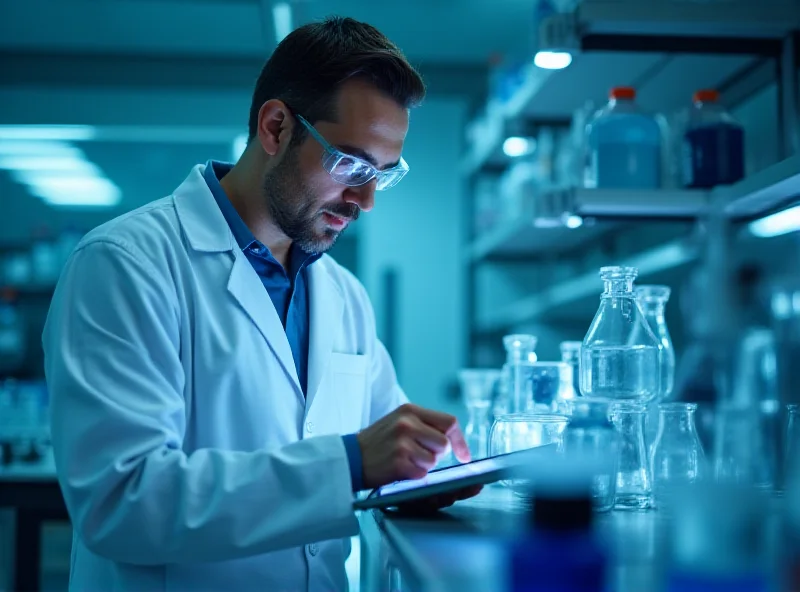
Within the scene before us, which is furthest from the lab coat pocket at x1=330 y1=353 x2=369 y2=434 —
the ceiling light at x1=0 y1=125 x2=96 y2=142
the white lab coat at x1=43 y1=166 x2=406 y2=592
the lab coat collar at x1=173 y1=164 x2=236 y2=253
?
the ceiling light at x1=0 y1=125 x2=96 y2=142

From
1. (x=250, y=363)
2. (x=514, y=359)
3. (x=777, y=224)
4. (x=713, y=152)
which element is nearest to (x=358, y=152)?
(x=250, y=363)

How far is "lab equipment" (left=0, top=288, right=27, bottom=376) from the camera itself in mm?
5398

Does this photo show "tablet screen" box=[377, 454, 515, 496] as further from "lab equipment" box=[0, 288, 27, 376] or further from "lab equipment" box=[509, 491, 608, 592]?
"lab equipment" box=[0, 288, 27, 376]

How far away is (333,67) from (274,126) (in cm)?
16

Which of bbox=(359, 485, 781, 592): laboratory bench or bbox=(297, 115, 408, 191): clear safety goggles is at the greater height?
bbox=(297, 115, 408, 191): clear safety goggles

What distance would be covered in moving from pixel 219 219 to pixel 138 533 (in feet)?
2.07

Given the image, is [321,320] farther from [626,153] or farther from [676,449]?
[626,153]

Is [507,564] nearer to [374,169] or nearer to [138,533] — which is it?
[138,533]

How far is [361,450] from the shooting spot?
46.3 inches

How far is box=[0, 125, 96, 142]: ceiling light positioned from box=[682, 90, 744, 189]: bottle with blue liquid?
13.4 ft

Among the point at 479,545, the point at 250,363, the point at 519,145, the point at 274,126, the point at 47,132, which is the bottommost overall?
the point at 479,545

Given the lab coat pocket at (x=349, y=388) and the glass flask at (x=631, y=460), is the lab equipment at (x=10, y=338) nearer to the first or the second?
the lab coat pocket at (x=349, y=388)

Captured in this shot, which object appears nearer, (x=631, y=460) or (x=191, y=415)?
(x=631, y=460)

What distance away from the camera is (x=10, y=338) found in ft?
17.7
